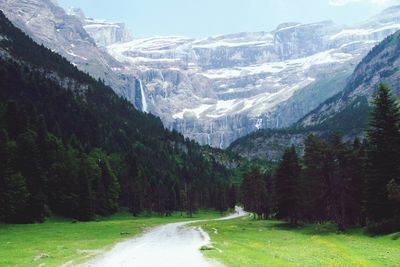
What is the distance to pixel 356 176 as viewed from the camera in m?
70.5

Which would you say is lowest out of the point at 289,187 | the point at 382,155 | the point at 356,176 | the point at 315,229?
the point at 315,229

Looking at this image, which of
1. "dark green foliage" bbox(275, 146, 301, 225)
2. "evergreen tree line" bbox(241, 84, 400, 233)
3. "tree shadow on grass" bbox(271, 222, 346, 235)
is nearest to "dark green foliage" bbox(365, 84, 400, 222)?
"evergreen tree line" bbox(241, 84, 400, 233)

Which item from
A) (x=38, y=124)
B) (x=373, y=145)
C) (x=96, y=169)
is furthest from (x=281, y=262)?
(x=96, y=169)

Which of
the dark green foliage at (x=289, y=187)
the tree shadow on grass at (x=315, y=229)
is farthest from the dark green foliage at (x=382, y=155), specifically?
the dark green foliage at (x=289, y=187)

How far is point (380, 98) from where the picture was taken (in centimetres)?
6219

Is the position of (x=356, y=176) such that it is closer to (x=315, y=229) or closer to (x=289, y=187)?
(x=315, y=229)

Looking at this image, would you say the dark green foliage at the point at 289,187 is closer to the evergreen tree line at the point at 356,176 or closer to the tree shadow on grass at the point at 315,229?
the evergreen tree line at the point at 356,176

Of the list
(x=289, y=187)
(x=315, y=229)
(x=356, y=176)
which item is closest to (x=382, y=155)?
(x=356, y=176)

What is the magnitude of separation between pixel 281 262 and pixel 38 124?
84.1m

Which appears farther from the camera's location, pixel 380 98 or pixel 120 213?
pixel 120 213

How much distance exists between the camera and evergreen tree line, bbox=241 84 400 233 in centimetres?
5725

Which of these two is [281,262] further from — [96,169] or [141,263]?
[96,169]

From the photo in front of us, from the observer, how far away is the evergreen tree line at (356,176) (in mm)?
57250

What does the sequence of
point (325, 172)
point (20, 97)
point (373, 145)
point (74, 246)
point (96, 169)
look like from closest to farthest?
point (74, 246), point (373, 145), point (325, 172), point (96, 169), point (20, 97)
